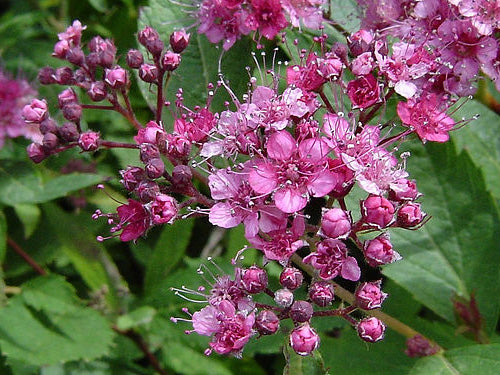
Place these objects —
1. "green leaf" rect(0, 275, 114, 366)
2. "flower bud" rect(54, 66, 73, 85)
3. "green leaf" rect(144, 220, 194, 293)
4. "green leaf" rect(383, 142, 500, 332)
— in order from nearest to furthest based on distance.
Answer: "flower bud" rect(54, 66, 73, 85) → "green leaf" rect(383, 142, 500, 332) → "green leaf" rect(0, 275, 114, 366) → "green leaf" rect(144, 220, 194, 293)

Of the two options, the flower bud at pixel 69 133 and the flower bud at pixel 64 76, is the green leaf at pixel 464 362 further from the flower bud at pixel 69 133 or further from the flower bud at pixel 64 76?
the flower bud at pixel 64 76

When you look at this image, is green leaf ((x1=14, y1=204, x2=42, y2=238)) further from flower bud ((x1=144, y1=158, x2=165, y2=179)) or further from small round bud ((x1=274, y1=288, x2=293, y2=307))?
small round bud ((x1=274, y1=288, x2=293, y2=307))

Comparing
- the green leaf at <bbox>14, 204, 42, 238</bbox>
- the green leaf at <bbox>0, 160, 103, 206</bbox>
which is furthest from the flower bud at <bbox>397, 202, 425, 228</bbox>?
the green leaf at <bbox>14, 204, 42, 238</bbox>

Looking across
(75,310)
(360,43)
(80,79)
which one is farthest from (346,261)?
(75,310)

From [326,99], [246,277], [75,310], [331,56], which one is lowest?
[75,310]

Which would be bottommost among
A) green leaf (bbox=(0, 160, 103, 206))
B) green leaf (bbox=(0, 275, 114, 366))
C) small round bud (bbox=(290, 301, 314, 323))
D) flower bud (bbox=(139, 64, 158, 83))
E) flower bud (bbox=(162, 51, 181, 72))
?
green leaf (bbox=(0, 275, 114, 366))

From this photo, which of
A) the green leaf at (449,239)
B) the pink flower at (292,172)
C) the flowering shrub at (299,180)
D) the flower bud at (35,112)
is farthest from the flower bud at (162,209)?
the green leaf at (449,239)

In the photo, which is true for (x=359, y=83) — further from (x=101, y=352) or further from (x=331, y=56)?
(x=101, y=352)
